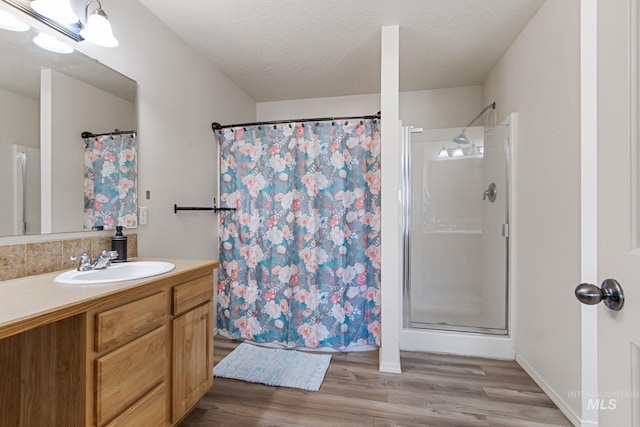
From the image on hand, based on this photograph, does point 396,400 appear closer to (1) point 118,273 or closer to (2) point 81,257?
Answer: (1) point 118,273

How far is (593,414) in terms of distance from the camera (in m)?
1.41

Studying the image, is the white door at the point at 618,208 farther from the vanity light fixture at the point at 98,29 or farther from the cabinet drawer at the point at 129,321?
the vanity light fixture at the point at 98,29

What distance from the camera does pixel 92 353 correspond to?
3.02 ft

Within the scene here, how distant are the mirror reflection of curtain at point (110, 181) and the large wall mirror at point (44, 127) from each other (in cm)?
4

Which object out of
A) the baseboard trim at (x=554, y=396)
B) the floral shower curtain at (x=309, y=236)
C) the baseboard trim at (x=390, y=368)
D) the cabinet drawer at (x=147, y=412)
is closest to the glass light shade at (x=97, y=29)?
the floral shower curtain at (x=309, y=236)

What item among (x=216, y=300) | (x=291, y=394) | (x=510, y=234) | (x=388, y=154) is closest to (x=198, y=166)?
(x=216, y=300)

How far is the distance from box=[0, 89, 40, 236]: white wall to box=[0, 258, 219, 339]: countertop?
0.94 feet

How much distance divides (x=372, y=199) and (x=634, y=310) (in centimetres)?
182

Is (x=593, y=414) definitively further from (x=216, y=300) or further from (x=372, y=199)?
(x=216, y=300)

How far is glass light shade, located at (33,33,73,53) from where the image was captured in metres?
1.27

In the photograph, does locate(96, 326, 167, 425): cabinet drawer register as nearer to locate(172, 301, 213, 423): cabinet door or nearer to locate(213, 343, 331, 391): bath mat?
locate(172, 301, 213, 423): cabinet door

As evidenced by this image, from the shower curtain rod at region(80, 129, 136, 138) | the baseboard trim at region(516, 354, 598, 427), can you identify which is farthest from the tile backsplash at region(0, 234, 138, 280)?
the baseboard trim at region(516, 354, 598, 427)

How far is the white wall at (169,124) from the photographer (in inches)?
68.1

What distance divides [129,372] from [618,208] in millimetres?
1547
